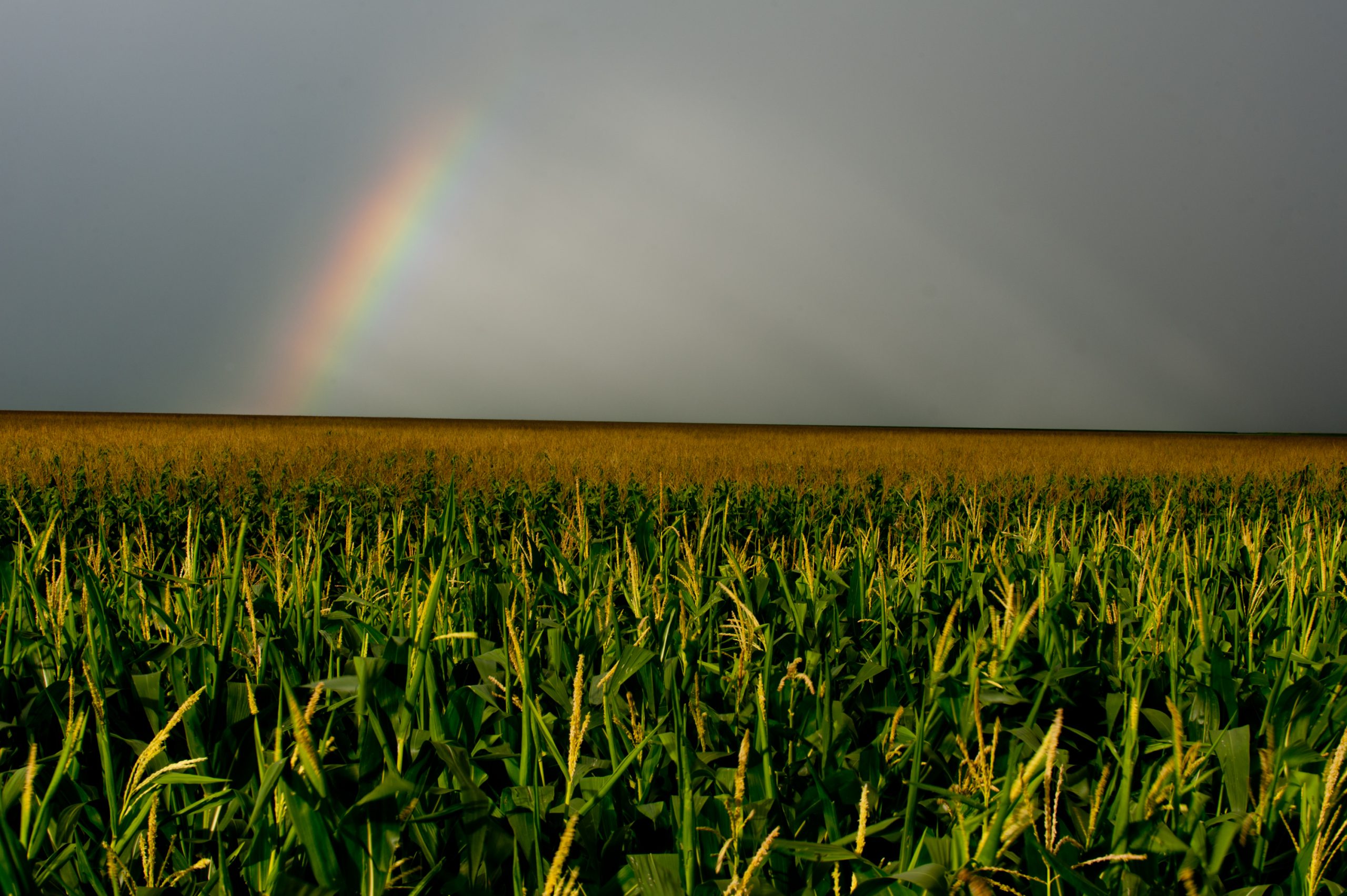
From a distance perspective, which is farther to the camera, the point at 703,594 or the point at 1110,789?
the point at 703,594

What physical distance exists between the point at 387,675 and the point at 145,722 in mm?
926

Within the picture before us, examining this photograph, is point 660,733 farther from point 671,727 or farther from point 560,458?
point 560,458

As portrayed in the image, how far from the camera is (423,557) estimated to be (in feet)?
10.5

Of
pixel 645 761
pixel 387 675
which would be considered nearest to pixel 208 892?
pixel 387 675

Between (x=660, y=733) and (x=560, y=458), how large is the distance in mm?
15897

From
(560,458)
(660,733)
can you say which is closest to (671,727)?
(660,733)

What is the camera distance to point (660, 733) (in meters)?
1.87

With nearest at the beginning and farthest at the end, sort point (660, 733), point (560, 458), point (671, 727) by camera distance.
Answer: point (660, 733)
point (671, 727)
point (560, 458)

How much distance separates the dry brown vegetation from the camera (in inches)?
539

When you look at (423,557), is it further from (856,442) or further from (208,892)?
(856,442)

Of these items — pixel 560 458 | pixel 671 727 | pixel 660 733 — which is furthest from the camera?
pixel 560 458

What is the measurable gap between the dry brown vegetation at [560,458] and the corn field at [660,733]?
6142 millimetres

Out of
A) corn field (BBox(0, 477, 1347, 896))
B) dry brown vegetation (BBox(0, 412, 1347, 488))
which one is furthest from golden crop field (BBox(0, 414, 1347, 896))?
dry brown vegetation (BBox(0, 412, 1347, 488))

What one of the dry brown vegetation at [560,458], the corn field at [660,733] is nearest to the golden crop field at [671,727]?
the corn field at [660,733]
